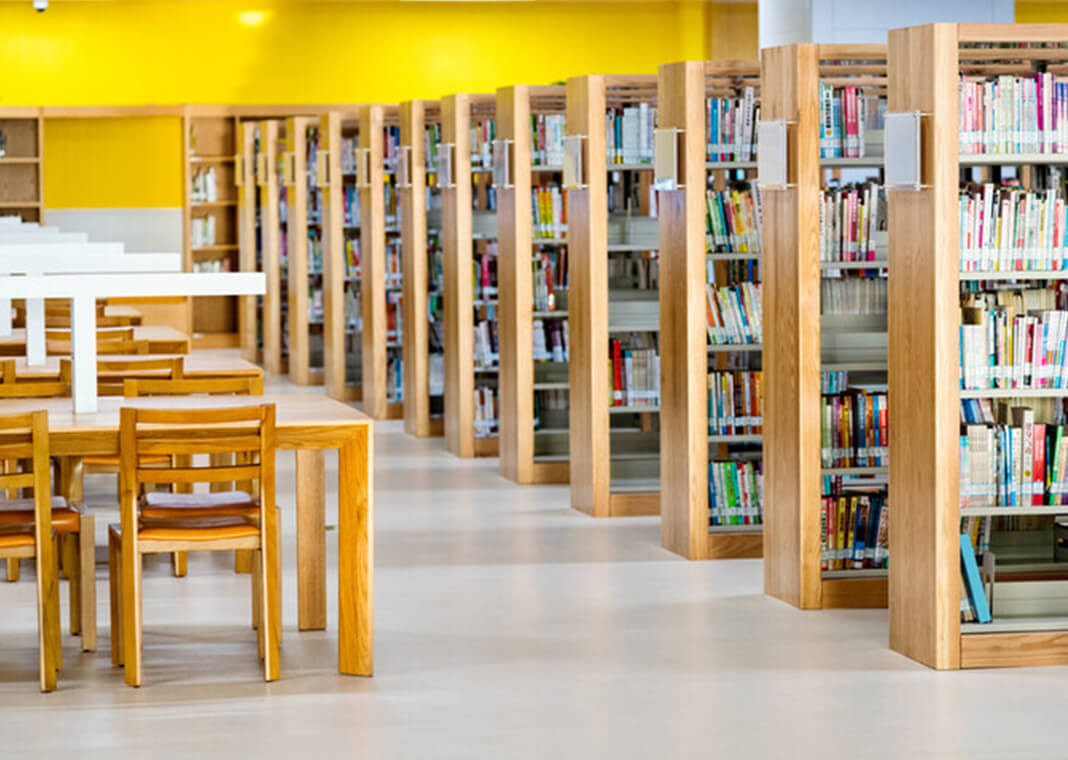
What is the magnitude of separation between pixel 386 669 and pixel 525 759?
1049mm

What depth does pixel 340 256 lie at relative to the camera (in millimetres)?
12969

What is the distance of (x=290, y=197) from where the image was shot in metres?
14.3

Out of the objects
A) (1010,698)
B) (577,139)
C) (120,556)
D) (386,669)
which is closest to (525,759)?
(386,669)

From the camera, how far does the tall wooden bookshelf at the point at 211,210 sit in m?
17.4

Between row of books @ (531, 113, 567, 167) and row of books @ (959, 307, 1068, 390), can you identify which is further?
row of books @ (531, 113, 567, 167)

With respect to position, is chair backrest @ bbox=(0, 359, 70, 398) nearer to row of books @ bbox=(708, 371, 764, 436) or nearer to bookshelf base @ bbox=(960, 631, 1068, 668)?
row of books @ bbox=(708, 371, 764, 436)

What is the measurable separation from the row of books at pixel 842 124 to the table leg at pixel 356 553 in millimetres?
2281

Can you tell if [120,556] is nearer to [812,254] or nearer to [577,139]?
[812,254]

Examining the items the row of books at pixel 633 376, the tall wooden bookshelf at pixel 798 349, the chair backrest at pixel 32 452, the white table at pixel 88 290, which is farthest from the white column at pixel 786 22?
the chair backrest at pixel 32 452

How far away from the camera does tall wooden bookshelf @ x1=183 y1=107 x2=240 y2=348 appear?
1739 cm

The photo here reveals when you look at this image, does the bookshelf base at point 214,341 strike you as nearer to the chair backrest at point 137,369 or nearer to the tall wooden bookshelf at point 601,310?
the tall wooden bookshelf at point 601,310

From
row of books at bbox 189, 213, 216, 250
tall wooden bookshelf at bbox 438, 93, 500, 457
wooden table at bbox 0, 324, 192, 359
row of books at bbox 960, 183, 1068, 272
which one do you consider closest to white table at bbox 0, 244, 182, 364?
wooden table at bbox 0, 324, 192, 359

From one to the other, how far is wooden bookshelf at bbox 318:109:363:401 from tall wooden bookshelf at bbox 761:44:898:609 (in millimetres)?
6976

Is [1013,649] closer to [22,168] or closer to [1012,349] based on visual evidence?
[1012,349]
